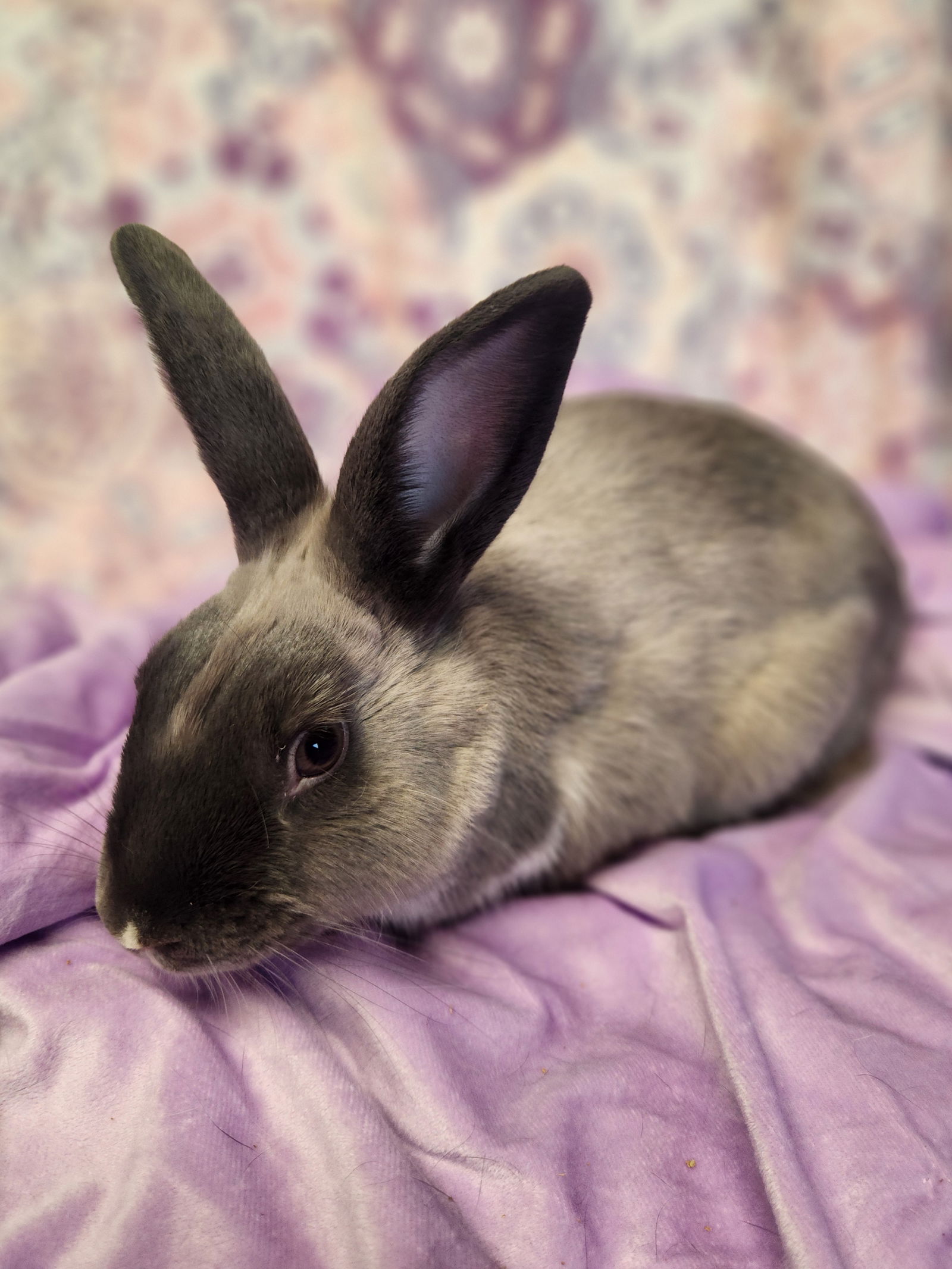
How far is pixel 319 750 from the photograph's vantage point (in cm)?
135

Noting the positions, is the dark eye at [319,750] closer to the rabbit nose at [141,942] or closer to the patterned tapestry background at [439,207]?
the rabbit nose at [141,942]

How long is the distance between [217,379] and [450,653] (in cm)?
51

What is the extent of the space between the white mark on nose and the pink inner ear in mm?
633

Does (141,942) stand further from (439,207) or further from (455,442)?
(439,207)

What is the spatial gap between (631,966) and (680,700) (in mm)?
473

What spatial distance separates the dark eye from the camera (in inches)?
52.6

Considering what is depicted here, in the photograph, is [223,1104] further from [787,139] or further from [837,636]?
[787,139]

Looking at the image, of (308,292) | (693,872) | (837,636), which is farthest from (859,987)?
(308,292)

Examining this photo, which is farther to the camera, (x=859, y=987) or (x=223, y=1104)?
(x=859, y=987)

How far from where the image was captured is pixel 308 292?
2.96 metres

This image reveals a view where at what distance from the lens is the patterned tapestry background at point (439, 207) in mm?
2729

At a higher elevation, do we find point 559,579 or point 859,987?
point 559,579

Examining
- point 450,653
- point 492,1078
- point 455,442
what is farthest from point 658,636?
point 492,1078

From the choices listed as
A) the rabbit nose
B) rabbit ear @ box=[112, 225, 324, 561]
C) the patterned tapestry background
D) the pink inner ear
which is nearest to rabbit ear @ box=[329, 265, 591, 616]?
the pink inner ear
